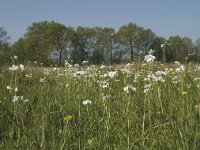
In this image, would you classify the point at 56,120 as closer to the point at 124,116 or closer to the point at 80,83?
the point at 124,116

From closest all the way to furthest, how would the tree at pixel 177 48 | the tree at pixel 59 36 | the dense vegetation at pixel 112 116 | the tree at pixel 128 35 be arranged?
the dense vegetation at pixel 112 116 → the tree at pixel 177 48 → the tree at pixel 59 36 → the tree at pixel 128 35

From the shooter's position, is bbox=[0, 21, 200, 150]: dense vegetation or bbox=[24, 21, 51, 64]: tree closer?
bbox=[0, 21, 200, 150]: dense vegetation

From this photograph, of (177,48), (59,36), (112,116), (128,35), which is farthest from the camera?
(128,35)

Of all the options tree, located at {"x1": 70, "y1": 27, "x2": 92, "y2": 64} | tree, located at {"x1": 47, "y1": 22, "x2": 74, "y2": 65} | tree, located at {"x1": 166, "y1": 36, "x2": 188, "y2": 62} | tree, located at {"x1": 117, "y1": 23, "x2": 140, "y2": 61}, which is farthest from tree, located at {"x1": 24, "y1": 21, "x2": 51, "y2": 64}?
tree, located at {"x1": 166, "y1": 36, "x2": 188, "y2": 62}

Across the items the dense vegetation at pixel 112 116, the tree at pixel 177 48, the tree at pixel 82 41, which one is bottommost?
the dense vegetation at pixel 112 116

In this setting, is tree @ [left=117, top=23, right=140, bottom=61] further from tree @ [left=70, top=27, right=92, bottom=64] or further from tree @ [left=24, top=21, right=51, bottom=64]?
tree @ [left=24, top=21, right=51, bottom=64]

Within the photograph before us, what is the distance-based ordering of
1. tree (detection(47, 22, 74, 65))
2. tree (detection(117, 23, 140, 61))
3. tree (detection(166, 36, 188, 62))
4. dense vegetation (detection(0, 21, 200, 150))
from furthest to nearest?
tree (detection(117, 23, 140, 61))
tree (detection(47, 22, 74, 65))
tree (detection(166, 36, 188, 62))
dense vegetation (detection(0, 21, 200, 150))

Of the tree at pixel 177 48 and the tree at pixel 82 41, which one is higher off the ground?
the tree at pixel 82 41

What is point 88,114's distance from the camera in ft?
12.7

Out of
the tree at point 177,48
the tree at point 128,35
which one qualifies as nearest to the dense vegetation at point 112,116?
the tree at point 177,48

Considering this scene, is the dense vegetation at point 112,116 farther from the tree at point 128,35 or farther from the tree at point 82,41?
the tree at point 128,35

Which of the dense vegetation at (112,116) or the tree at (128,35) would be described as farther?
the tree at (128,35)

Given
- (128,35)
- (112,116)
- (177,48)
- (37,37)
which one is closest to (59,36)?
(37,37)

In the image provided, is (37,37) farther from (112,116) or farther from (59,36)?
(112,116)
